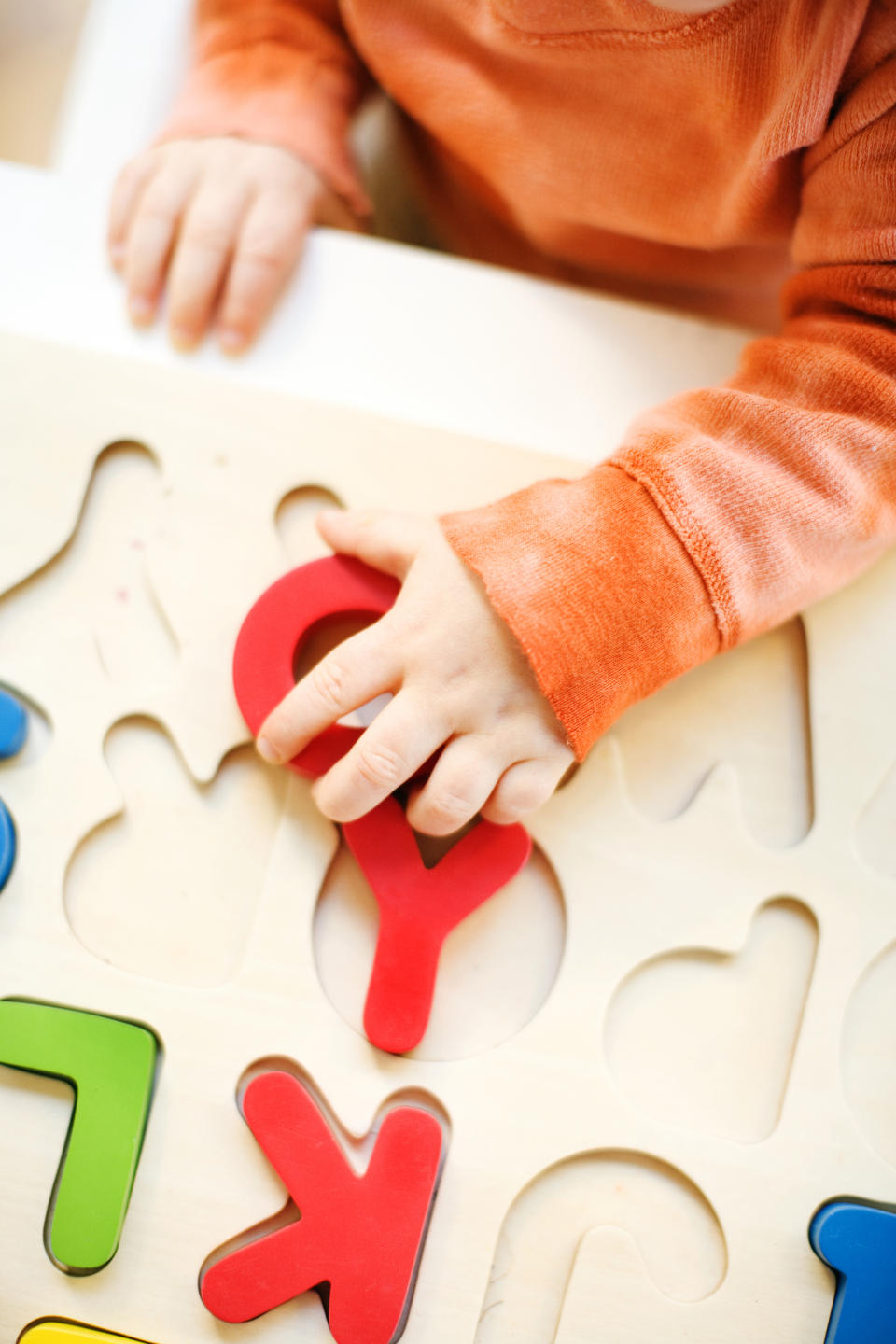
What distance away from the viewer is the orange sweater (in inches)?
17.2

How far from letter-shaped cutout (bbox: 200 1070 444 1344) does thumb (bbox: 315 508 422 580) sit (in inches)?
9.8

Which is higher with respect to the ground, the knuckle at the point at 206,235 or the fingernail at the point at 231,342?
the knuckle at the point at 206,235

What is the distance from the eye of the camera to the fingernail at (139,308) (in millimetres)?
532

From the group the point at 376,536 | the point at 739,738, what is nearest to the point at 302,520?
the point at 376,536

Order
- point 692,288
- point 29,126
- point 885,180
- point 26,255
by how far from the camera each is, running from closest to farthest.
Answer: point 885,180, point 26,255, point 692,288, point 29,126

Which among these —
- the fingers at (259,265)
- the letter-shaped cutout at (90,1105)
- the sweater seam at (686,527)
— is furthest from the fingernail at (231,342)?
the letter-shaped cutout at (90,1105)

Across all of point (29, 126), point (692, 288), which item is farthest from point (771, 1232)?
point (29, 126)

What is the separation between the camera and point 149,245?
531 mm

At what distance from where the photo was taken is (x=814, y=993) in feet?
1.56

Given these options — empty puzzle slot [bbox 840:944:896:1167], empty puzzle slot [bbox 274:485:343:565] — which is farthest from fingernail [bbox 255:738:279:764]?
empty puzzle slot [bbox 840:944:896:1167]

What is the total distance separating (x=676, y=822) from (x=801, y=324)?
27 cm

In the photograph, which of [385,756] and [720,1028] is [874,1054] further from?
[385,756]

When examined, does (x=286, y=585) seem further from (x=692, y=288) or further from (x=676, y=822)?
(x=692, y=288)

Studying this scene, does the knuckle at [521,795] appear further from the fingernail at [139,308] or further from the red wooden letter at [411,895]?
the fingernail at [139,308]
